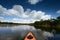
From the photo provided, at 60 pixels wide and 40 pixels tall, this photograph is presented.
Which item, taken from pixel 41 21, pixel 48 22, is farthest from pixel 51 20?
pixel 41 21

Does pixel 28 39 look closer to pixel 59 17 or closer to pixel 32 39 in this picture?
pixel 32 39

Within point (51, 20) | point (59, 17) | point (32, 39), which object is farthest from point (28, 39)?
point (59, 17)

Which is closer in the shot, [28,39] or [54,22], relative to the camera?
[28,39]

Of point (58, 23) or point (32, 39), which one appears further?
point (58, 23)

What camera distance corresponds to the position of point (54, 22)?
3684 inches

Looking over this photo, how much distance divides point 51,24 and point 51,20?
4699 millimetres

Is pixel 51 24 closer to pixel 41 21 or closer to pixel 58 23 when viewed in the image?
pixel 58 23

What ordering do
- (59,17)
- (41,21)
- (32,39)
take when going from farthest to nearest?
(41,21), (59,17), (32,39)

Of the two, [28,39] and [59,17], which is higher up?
[59,17]

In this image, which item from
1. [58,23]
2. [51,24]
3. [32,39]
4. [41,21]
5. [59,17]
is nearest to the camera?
[32,39]

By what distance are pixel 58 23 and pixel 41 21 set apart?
31800mm

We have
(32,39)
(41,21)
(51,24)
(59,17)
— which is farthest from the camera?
(41,21)

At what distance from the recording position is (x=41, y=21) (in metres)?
121

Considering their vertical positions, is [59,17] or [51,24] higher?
[59,17]
